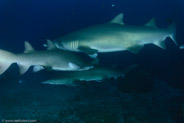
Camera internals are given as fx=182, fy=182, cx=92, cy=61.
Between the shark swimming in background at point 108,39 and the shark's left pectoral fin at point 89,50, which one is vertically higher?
the shark swimming in background at point 108,39

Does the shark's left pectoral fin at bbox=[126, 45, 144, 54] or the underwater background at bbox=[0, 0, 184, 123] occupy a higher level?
the shark's left pectoral fin at bbox=[126, 45, 144, 54]

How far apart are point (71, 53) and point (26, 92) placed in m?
4.65

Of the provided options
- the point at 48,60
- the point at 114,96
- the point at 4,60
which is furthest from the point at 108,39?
the point at 114,96

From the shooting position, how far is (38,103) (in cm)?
646

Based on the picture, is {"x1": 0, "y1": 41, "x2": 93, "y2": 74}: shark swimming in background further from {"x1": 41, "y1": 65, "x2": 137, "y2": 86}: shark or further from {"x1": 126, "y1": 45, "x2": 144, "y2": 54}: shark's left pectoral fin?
{"x1": 41, "y1": 65, "x2": 137, "y2": 86}: shark

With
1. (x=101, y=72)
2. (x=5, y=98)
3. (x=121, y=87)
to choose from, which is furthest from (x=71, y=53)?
(x=121, y=87)

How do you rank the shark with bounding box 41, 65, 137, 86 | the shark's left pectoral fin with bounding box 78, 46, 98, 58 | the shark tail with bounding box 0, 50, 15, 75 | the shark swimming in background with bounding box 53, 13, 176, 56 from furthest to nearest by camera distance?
the shark with bounding box 41, 65, 137, 86 → the shark swimming in background with bounding box 53, 13, 176, 56 → the shark's left pectoral fin with bounding box 78, 46, 98, 58 → the shark tail with bounding box 0, 50, 15, 75

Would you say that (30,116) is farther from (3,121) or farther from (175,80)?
(175,80)

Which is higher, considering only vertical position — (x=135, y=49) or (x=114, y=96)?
(x=135, y=49)

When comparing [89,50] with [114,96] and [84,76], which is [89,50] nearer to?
[84,76]

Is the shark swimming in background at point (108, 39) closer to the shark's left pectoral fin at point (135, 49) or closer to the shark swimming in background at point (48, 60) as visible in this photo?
the shark's left pectoral fin at point (135, 49)

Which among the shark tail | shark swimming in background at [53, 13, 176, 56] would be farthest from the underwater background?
the shark tail

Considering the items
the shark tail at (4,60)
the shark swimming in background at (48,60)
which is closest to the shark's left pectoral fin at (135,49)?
the shark swimming in background at (48,60)

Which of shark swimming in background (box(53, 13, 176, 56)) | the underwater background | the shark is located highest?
shark swimming in background (box(53, 13, 176, 56))
